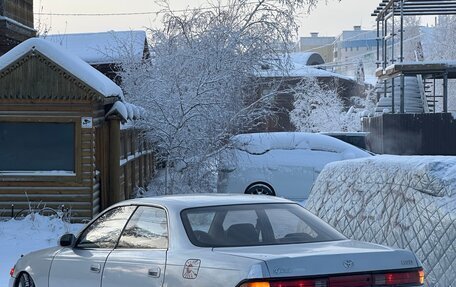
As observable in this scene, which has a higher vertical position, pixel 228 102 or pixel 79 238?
pixel 228 102

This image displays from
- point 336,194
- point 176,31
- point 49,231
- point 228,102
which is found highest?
point 176,31

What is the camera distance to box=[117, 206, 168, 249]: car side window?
667cm

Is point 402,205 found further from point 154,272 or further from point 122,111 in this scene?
point 122,111

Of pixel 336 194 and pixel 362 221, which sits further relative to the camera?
pixel 336 194

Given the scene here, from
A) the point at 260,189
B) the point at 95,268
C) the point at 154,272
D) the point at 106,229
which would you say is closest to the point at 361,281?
the point at 154,272

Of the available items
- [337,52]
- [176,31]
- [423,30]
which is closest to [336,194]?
[176,31]

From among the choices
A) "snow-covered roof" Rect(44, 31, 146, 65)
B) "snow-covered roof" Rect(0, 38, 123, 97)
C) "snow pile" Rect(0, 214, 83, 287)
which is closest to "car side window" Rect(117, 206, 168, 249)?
"snow pile" Rect(0, 214, 83, 287)

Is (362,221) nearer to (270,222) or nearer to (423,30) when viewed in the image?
(270,222)

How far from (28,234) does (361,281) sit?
1020cm

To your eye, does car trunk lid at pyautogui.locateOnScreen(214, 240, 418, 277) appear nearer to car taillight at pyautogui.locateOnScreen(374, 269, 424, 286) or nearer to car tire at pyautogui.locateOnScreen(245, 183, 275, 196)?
car taillight at pyautogui.locateOnScreen(374, 269, 424, 286)

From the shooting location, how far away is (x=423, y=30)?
74.1m

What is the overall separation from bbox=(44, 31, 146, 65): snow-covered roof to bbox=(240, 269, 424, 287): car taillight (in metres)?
19.3

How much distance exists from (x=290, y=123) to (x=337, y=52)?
118 meters

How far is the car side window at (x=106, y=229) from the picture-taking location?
7285 mm
